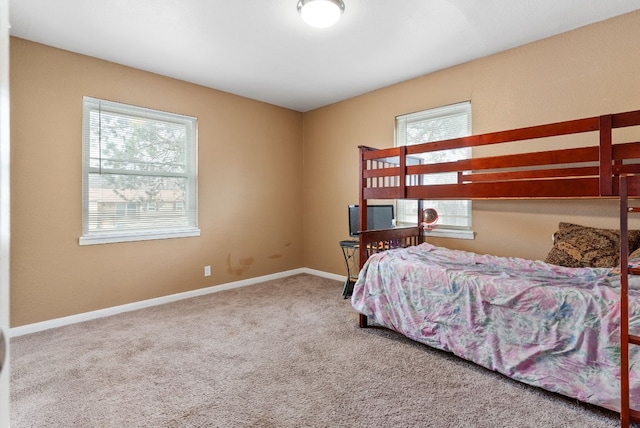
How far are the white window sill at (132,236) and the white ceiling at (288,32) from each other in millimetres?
1720

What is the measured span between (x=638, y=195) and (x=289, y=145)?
12.9ft

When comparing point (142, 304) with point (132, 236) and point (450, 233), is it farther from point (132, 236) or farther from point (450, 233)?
point (450, 233)

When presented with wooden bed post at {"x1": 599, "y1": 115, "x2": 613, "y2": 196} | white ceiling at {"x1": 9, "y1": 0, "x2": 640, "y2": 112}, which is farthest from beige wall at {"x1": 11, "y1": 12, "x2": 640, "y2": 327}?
wooden bed post at {"x1": 599, "y1": 115, "x2": 613, "y2": 196}

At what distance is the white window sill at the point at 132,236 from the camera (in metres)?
3.07

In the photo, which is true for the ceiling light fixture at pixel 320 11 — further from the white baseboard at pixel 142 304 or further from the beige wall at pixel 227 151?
the white baseboard at pixel 142 304

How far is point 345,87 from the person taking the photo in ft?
12.9

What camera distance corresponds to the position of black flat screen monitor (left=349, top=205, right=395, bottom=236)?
3.66 m

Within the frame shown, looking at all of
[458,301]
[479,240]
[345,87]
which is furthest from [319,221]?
[458,301]

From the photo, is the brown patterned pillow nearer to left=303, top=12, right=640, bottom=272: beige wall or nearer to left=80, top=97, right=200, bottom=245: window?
left=303, top=12, right=640, bottom=272: beige wall

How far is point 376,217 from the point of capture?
3693 millimetres

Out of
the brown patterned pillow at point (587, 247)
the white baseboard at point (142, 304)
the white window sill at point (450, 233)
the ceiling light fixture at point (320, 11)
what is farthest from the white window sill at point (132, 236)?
the brown patterned pillow at point (587, 247)

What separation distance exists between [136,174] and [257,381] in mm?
2504

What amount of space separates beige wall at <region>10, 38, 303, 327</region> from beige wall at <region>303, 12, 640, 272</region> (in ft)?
3.84

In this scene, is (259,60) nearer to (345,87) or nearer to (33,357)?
(345,87)
